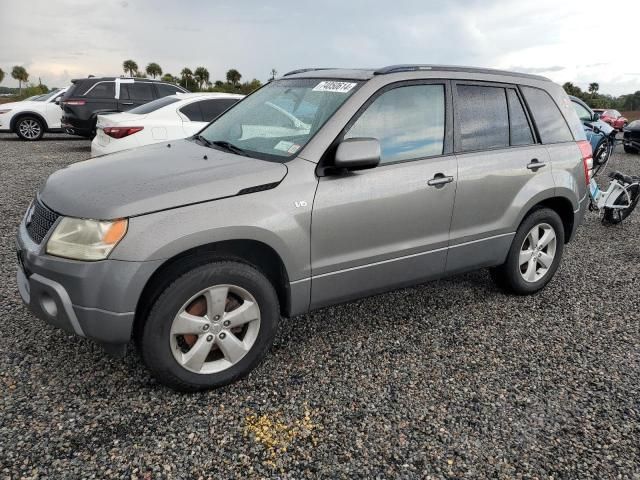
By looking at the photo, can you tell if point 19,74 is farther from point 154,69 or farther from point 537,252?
point 537,252

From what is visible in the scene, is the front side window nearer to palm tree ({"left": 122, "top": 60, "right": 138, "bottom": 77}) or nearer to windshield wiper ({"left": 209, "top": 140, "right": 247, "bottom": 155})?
windshield wiper ({"left": 209, "top": 140, "right": 247, "bottom": 155})

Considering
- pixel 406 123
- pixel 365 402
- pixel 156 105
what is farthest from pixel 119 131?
pixel 365 402

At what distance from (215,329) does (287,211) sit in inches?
28.8

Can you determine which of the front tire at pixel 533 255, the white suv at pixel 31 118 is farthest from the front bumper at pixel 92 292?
the white suv at pixel 31 118

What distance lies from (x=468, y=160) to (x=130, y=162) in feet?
7.18

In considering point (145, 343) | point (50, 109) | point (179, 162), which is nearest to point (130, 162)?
point (179, 162)

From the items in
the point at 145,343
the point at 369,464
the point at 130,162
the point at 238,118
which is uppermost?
the point at 238,118

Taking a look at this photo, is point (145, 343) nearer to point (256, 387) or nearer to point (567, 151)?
point (256, 387)

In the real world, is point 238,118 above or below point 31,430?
above

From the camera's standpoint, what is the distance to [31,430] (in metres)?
2.46

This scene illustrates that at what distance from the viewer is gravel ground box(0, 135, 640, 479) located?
2.34 metres

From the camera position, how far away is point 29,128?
14.6 metres

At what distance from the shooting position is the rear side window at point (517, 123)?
3902 millimetres

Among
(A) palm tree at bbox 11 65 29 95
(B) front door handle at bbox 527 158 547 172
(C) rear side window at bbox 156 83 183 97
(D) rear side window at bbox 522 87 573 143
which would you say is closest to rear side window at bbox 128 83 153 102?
(C) rear side window at bbox 156 83 183 97
